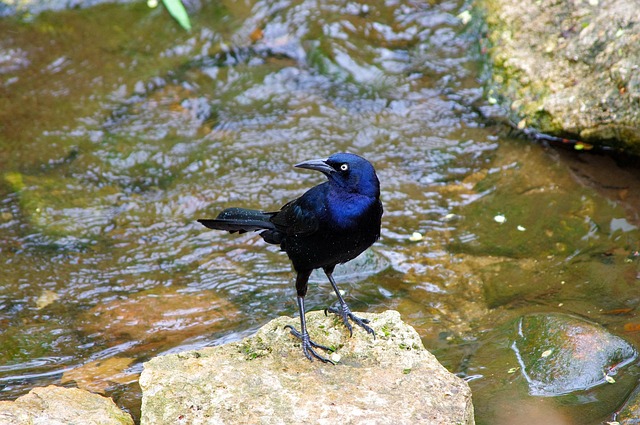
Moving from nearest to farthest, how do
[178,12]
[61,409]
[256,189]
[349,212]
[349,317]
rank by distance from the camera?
1. [61,409]
2. [349,212]
3. [349,317]
4. [256,189]
5. [178,12]

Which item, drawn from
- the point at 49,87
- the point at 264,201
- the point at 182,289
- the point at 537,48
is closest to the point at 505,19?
the point at 537,48

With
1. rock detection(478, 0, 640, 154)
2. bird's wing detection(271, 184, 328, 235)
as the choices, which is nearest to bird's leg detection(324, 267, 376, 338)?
bird's wing detection(271, 184, 328, 235)

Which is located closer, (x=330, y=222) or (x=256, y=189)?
(x=330, y=222)

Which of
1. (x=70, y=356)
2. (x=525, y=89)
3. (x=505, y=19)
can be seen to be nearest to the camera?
(x=70, y=356)

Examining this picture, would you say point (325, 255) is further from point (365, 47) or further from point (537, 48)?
point (365, 47)

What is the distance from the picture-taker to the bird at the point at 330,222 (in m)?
3.85

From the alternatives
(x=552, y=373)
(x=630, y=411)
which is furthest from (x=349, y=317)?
(x=630, y=411)

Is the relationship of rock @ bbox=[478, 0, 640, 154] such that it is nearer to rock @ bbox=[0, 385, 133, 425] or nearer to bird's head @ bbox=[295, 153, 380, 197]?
bird's head @ bbox=[295, 153, 380, 197]

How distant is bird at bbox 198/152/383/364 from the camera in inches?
152

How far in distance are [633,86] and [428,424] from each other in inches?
152

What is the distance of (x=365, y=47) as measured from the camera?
8156mm

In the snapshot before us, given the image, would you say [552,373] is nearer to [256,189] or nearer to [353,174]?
[353,174]

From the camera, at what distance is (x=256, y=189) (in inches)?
256

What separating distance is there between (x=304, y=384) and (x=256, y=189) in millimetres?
2984
